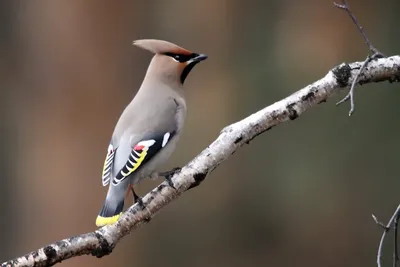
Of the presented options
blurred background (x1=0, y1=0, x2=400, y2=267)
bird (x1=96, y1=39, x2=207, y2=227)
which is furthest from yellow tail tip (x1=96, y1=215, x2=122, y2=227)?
blurred background (x1=0, y1=0, x2=400, y2=267)

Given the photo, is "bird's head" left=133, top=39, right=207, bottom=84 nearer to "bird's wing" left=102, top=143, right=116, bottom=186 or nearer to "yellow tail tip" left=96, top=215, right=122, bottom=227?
"bird's wing" left=102, top=143, right=116, bottom=186

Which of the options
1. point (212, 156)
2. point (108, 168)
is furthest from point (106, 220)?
point (212, 156)

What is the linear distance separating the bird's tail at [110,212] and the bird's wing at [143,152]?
2.4 inches

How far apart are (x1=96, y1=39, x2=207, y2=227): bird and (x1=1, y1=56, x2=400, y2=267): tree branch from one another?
64 mm

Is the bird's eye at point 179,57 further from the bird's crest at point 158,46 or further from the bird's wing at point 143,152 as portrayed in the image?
the bird's wing at point 143,152

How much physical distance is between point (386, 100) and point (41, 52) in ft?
7.22

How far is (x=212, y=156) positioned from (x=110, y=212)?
37 centimetres

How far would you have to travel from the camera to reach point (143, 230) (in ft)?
17.3

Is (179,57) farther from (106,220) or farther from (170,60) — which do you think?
(106,220)

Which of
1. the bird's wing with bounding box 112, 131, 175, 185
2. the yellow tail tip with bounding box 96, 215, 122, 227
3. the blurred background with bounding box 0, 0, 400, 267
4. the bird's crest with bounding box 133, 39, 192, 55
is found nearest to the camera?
the yellow tail tip with bounding box 96, 215, 122, 227

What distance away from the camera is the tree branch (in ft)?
7.14

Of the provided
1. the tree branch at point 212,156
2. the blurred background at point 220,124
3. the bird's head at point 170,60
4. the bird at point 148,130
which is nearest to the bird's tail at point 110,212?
the bird at point 148,130

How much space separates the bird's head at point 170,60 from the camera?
2.87 m

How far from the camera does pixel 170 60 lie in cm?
293
